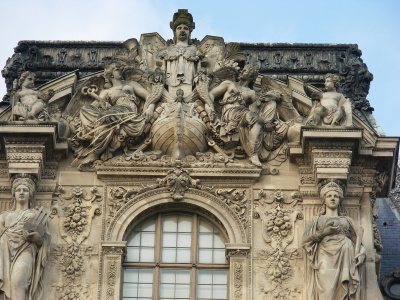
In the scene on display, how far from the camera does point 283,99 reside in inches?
1192

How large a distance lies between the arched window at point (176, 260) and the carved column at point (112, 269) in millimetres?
382

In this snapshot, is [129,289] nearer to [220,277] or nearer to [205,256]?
[205,256]

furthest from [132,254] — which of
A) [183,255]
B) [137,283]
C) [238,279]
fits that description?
[238,279]

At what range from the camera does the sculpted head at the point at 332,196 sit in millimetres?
28484

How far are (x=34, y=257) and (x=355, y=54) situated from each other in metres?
8.65

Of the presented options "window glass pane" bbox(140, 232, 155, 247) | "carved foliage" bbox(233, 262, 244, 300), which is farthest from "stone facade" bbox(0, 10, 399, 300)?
"window glass pane" bbox(140, 232, 155, 247)

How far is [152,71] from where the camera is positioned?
30672mm

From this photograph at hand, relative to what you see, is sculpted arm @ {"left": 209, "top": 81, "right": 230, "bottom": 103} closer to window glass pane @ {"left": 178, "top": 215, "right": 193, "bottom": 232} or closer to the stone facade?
the stone facade

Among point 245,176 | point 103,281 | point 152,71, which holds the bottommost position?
point 103,281

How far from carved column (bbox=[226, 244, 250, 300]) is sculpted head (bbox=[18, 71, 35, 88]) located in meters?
5.19

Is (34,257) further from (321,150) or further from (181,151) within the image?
(321,150)

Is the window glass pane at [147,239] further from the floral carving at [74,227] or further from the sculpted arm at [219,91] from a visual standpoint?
the sculpted arm at [219,91]

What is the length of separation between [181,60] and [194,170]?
2.61 metres

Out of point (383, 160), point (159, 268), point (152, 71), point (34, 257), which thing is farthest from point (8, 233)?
point (383, 160)
